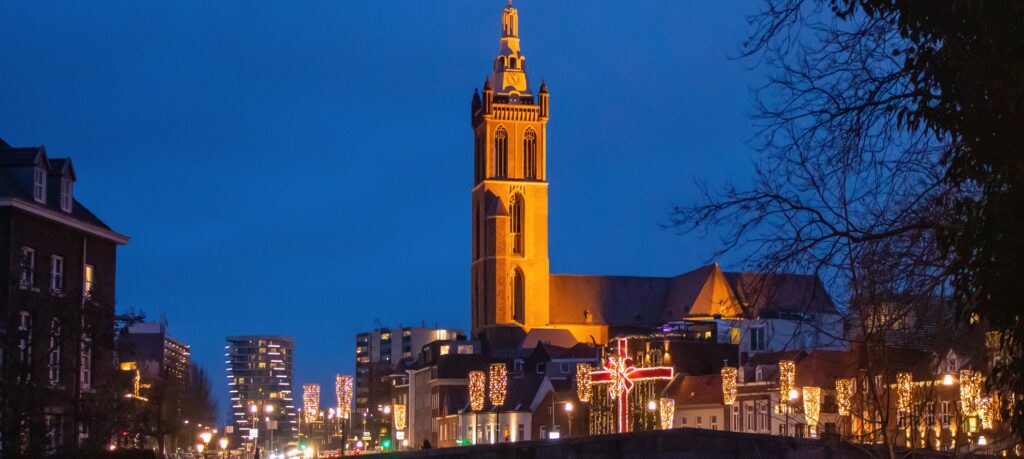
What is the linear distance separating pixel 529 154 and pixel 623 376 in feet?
269

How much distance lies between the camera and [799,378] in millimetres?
87500

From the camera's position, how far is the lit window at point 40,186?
4700cm

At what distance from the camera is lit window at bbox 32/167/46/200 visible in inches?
1850

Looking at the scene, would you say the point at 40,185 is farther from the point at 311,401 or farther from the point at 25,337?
the point at 311,401

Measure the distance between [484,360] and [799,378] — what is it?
62052 mm

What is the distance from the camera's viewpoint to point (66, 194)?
1949 inches

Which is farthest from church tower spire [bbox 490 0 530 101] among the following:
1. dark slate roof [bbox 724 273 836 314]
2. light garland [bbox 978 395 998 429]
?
dark slate roof [bbox 724 273 836 314]

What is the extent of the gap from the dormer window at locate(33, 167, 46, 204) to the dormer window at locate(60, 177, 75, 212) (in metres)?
1.18

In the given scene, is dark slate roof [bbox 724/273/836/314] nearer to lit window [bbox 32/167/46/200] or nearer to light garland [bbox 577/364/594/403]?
lit window [bbox 32/167/46/200]

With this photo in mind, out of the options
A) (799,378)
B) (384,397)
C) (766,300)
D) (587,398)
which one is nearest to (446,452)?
(766,300)

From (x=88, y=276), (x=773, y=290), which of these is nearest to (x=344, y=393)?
(x=88, y=276)

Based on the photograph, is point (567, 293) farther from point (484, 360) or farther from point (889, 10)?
point (889, 10)

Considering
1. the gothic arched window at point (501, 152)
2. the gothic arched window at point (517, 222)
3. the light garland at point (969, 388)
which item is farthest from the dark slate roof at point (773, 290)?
the gothic arched window at point (501, 152)

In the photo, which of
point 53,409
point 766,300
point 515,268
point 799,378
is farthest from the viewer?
point 515,268
